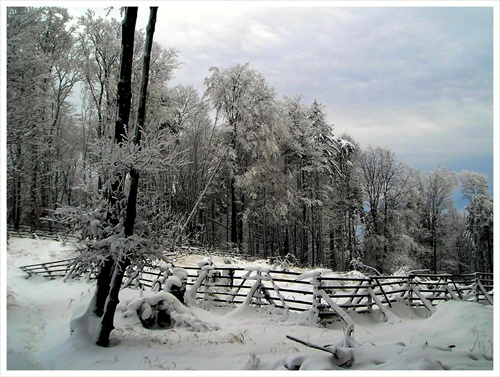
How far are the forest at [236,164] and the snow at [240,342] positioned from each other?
13.3ft

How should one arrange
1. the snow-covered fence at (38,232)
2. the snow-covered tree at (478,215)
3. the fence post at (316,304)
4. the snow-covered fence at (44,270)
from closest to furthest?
the fence post at (316,304) < the snow-covered fence at (44,270) < the snow-covered fence at (38,232) < the snow-covered tree at (478,215)

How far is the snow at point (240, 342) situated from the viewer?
4727 mm

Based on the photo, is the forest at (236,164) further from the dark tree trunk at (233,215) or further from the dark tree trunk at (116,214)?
the dark tree trunk at (116,214)

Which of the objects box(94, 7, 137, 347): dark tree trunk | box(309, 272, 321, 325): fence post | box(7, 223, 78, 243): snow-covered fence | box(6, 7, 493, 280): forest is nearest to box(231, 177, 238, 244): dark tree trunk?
box(6, 7, 493, 280): forest

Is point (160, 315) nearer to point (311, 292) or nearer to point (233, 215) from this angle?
point (311, 292)

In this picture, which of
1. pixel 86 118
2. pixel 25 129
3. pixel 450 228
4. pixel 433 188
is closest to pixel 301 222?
pixel 433 188

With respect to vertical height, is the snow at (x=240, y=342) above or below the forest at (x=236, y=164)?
below

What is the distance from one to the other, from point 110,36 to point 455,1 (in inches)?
616

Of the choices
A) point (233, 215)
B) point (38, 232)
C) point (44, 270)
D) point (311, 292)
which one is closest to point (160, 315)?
point (311, 292)

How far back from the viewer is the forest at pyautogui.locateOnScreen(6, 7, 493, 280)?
1321 centimetres

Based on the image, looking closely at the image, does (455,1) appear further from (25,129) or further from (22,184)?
(22,184)

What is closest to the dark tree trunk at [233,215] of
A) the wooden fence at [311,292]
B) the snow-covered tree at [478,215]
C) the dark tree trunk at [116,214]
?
the wooden fence at [311,292]

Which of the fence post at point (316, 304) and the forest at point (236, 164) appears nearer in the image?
the fence post at point (316, 304)

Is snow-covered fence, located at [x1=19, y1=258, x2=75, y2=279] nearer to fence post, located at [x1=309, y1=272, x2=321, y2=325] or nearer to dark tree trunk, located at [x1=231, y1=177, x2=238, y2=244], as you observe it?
dark tree trunk, located at [x1=231, y1=177, x2=238, y2=244]
